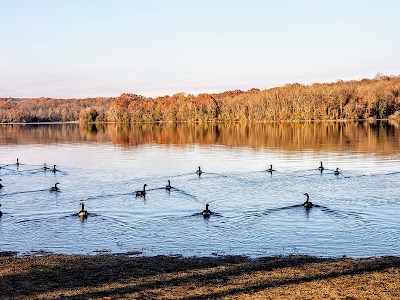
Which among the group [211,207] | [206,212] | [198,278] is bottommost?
[211,207]

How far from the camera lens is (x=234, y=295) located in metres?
14.3

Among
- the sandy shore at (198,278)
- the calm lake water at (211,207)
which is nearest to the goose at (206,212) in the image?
the calm lake water at (211,207)

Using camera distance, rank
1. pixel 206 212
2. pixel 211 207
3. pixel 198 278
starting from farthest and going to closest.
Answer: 1. pixel 211 207
2. pixel 206 212
3. pixel 198 278

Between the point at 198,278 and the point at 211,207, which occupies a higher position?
the point at 198,278

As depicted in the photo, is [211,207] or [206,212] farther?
[211,207]

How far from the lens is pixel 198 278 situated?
640 inches

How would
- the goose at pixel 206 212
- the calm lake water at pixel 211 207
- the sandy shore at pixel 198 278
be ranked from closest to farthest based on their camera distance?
the sandy shore at pixel 198 278 < the calm lake water at pixel 211 207 < the goose at pixel 206 212

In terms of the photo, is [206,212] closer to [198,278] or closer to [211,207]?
[211,207]

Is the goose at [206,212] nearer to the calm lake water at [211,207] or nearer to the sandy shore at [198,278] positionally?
the calm lake water at [211,207]

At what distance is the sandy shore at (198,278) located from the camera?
14531 mm

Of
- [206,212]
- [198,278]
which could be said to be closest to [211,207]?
[206,212]

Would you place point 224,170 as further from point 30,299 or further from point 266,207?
point 30,299

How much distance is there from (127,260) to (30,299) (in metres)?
5.57

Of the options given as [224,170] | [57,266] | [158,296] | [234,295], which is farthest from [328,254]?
[224,170]
